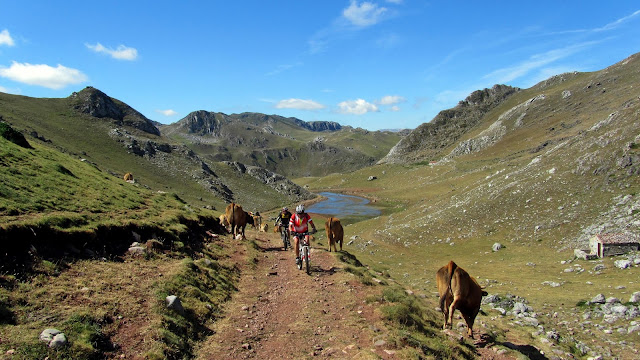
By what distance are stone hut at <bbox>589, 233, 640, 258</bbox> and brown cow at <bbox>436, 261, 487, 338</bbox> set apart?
1968cm

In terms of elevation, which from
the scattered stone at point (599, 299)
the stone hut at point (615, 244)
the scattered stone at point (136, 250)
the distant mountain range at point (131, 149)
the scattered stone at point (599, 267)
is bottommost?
the scattered stone at point (599, 299)

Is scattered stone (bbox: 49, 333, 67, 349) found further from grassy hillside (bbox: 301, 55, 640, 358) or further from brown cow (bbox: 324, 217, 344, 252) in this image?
brown cow (bbox: 324, 217, 344, 252)

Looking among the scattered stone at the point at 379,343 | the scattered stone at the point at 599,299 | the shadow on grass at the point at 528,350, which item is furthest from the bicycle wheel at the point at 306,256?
the scattered stone at the point at 599,299

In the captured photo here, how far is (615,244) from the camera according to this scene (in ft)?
80.0

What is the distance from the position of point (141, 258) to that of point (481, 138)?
5924 inches

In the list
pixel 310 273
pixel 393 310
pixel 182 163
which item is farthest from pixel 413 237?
pixel 182 163

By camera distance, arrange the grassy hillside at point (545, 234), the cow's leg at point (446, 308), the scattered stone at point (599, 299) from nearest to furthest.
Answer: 1. the cow's leg at point (446, 308)
2. the scattered stone at point (599, 299)
3. the grassy hillside at point (545, 234)

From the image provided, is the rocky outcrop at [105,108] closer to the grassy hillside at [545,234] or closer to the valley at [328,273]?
the grassy hillside at [545,234]

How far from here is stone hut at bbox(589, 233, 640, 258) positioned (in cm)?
2402

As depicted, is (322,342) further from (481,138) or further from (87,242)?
(481,138)

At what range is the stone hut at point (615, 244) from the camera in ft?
78.8

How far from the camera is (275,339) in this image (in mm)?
9844

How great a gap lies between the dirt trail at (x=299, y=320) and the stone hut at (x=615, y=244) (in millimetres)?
20893

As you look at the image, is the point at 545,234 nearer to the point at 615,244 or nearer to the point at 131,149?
the point at 615,244
